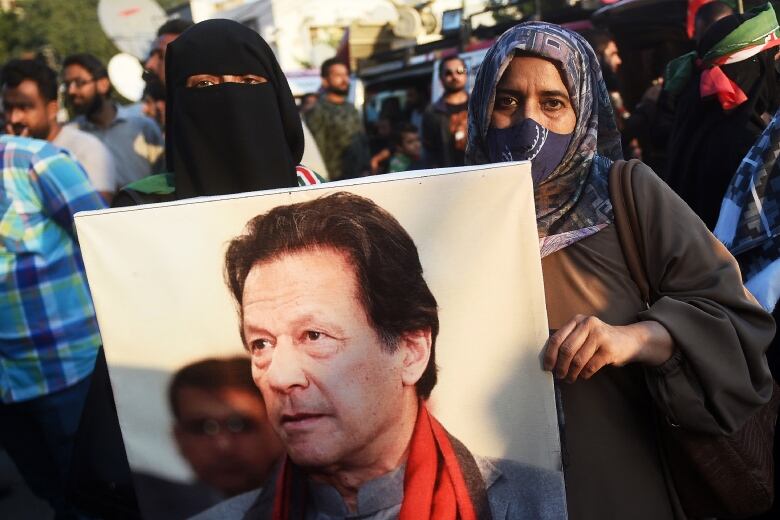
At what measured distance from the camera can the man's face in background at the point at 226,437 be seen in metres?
1.64

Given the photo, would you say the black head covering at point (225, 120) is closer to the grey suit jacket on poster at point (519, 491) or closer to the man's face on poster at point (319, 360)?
the man's face on poster at point (319, 360)

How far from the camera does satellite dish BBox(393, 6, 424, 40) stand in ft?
54.4

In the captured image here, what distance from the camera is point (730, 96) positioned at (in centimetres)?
423

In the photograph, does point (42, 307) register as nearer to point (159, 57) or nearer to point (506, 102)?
point (506, 102)

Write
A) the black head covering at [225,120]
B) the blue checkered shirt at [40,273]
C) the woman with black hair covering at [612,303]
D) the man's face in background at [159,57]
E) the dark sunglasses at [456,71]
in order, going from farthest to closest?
the dark sunglasses at [456,71]
the man's face in background at [159,57]
the blue checkered shirt at [40,273]
the black head covering at [225,120]
the woman with black hair covering at [612,303]

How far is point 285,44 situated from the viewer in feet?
114

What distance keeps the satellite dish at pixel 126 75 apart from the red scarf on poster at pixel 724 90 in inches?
336

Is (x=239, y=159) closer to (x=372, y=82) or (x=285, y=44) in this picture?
(x=372, y=82)

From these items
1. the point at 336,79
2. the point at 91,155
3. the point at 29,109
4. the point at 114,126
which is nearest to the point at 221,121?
the point at 29,109

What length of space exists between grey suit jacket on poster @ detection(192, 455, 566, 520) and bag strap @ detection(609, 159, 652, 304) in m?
0.46

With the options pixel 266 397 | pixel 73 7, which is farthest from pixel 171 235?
pixel 73 7

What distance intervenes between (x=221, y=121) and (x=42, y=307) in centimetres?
176

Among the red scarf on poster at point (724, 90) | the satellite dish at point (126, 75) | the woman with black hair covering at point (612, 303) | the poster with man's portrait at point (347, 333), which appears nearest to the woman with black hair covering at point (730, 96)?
the red scarf on poster at point (724, 90)

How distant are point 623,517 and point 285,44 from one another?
112 ft
